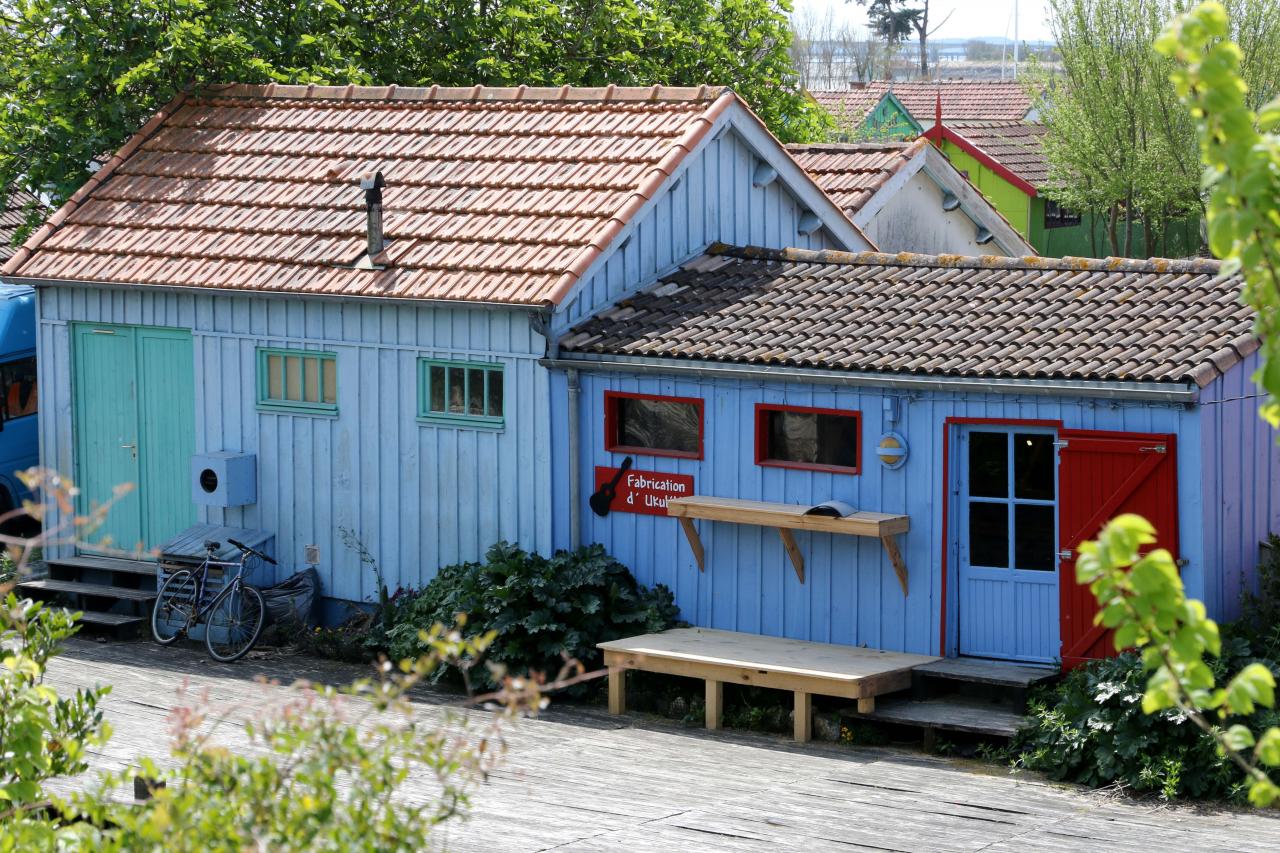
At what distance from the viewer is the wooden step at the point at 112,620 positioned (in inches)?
665

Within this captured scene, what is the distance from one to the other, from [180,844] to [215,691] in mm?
8805

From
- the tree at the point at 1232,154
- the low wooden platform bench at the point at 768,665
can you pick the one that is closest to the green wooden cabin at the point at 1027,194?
the low wooden platform bench at the point at 768,665

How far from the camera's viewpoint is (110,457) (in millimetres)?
18125

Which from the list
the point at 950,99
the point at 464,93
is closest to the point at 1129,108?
the point at 950,99

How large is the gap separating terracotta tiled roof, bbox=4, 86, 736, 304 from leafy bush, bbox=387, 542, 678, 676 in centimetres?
206

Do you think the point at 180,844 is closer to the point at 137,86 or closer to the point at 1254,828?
the point at 1254,828

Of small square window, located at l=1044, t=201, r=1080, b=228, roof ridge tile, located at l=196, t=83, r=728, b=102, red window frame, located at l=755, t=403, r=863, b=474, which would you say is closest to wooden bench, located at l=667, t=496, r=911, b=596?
red window frame, located at l=755, t=403, r=863, b=474

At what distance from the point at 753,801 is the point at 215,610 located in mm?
6172

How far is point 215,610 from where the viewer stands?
16234 millimetres

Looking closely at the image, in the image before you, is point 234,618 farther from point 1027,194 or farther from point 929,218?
point 1027,194

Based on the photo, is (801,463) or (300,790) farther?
(801,463)

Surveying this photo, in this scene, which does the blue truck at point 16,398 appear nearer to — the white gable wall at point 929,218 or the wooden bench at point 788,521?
the wooden bench at point 788,521

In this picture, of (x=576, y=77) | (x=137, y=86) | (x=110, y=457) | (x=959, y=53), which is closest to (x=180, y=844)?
(x=110, y=457)

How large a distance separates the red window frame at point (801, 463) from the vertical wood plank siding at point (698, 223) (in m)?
1.90
